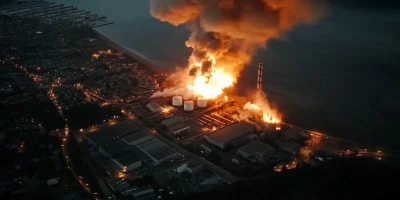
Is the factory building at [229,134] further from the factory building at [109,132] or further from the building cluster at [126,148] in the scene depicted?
the factory building at [109,132]

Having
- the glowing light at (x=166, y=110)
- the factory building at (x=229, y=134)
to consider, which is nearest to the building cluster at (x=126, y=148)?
the factory building at (x=229, y=134)

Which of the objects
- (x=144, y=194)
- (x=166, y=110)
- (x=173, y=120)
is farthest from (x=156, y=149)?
(x=166, y=110)

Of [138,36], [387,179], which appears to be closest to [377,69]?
[387,179]

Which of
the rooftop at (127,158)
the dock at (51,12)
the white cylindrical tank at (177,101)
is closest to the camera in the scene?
the rooftop at (127,158)

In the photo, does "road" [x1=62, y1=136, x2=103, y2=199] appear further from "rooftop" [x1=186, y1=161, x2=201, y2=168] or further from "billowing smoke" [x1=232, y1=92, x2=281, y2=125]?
"billowing smoke" [x1=232, y1=92, x2=281, y2=125]

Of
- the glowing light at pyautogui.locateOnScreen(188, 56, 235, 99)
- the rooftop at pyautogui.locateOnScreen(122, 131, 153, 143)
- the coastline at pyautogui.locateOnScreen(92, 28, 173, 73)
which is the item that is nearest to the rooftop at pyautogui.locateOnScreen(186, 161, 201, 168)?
the rooftop at pyautogui.locateOnScreen(122, 131, 153, 143)
